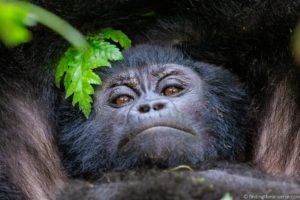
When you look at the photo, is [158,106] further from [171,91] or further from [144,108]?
[171,91]

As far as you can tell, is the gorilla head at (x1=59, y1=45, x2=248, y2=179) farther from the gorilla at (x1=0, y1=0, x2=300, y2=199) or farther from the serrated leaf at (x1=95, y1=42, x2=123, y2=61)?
the serrated leaf at (x1=95, y1=42, x2=123, y2=61)

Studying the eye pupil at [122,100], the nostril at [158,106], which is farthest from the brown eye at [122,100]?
the nostril at [158,106]

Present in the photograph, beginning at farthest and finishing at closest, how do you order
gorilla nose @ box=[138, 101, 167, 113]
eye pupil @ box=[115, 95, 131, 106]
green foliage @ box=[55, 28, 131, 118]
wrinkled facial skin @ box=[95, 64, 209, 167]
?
eye pupil @ box=[115, 95, 131, 106] < green foliage @ box=[55, 28, 131, 118] < gorilla nose @ box=[138, 101, 167, 113] < wrinkled facial skin @ box=[95, 64, 209, 167]

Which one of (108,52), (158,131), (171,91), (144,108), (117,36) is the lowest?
(158,131)

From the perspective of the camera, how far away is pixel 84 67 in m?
3.64

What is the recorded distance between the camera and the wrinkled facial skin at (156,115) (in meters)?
3.34

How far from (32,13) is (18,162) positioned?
1.72m

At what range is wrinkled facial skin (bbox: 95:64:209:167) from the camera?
3.34 m

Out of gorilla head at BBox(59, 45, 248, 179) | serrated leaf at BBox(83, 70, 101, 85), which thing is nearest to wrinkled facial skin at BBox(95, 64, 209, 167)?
gorilla head at BBox(59, 45, 248, 179)

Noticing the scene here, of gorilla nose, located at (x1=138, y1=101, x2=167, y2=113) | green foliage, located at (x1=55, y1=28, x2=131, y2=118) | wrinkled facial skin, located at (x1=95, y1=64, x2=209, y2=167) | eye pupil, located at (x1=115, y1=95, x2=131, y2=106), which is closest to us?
wrinkled facial skin, located at (x1=95, y1=64, x2=209, y2=167)

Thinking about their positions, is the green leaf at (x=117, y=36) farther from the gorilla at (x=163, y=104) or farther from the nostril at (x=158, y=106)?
the nostril at (x=158, y=106)

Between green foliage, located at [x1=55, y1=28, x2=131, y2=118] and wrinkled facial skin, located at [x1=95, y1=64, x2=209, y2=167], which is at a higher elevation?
green foliage, located at [x1=55, y1=28, x2=131, y2=118]

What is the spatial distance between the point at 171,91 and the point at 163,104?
1.01ft

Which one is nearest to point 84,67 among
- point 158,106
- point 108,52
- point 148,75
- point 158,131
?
point 108,52
